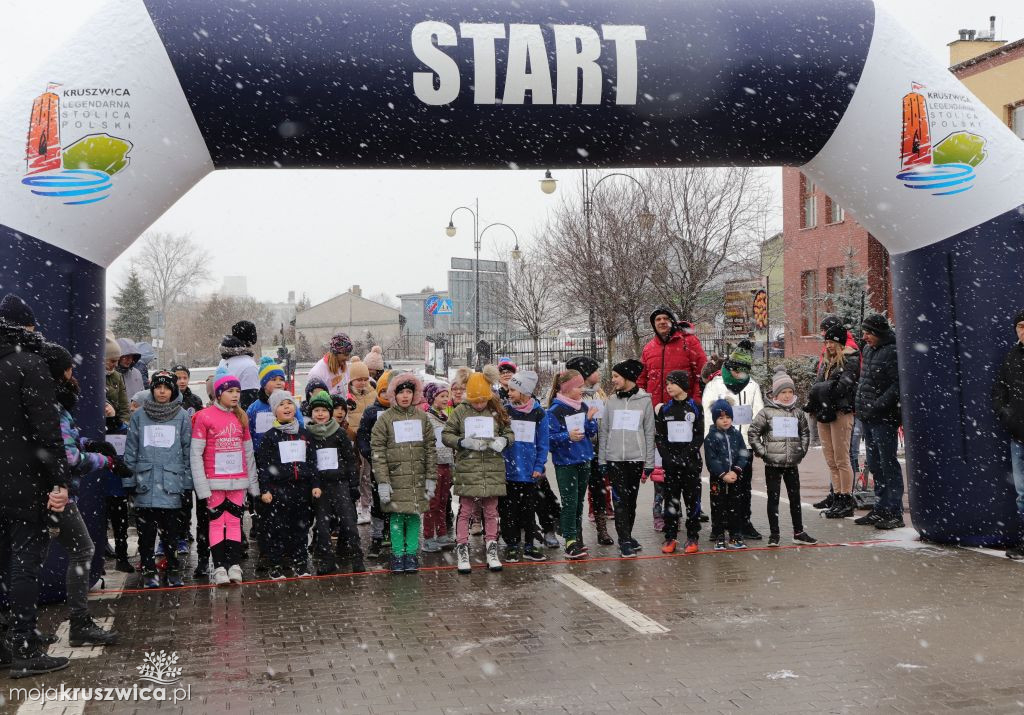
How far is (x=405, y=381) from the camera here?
8.11 meters

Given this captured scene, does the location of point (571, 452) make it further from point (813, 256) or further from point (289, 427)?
point (813, 256)

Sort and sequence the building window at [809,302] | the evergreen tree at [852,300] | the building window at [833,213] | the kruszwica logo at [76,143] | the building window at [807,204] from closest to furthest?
the kruszwica logo at [76,143] → the evergreen tree at [852,300] → the building window at [833,213] → the building window at [809,302] → the building window at [807,204]

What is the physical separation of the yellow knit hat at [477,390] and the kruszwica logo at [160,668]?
3.20 meters

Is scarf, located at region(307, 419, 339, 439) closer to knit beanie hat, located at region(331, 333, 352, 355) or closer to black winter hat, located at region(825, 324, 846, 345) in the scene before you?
knit beanie hat, located at region(331, 333, 352, 355)

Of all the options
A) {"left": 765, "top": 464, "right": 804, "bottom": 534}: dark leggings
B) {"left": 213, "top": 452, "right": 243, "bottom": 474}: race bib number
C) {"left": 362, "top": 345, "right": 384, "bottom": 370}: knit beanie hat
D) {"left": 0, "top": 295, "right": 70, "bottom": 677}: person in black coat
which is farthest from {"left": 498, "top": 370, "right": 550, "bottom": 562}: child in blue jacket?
{"left": 0, "top": 295, "right": 70, "bottom": 677}: person in black coat

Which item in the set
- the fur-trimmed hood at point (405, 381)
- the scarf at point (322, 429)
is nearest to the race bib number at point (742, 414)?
the fur-trimmed hood at point (405, 381)

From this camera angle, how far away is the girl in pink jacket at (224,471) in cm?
762

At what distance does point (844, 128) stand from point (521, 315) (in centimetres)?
2850

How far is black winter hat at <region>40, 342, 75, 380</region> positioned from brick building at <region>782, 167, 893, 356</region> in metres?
24.9

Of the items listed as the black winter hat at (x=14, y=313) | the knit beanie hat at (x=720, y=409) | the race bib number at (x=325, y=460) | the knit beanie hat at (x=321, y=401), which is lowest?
the race bib number at (x=325, y=460)

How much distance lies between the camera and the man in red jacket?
986 cm

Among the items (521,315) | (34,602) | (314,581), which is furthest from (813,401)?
(521,315)

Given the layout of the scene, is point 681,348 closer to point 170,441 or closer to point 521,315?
point 170,441

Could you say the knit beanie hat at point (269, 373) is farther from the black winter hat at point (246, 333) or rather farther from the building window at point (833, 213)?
the building window at point (833, 213)
